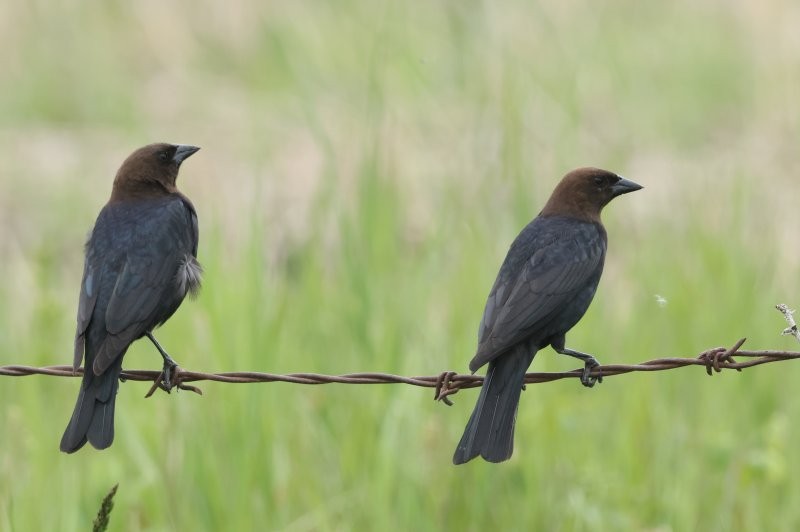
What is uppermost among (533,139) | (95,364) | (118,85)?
(118,85)

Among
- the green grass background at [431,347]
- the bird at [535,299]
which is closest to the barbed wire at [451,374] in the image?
the bird at [535,299]

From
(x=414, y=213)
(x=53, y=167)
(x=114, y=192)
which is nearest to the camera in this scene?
(x=114, y=192)

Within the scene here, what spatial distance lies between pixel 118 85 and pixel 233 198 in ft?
9.73

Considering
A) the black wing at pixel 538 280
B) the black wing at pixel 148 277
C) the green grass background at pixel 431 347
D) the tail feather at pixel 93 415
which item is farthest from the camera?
the green grass background at pixel 431 347

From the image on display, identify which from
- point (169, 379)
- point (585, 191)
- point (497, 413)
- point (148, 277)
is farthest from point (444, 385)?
point (585, 191)

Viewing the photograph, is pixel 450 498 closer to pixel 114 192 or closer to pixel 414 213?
pixel 114 192

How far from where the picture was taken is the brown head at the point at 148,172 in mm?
5242

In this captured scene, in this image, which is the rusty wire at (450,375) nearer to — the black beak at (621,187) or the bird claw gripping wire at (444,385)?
the bird claw gripping wire at (444,385)

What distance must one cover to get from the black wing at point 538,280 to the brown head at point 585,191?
0.12 m

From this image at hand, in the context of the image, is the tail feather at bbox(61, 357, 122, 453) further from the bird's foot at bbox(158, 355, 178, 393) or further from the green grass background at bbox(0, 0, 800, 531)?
the green grass background at bbox(0, 0, 800, 531)

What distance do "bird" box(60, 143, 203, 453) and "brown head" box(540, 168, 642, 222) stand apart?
1.32 metres

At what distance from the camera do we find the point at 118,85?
1283 centimetres

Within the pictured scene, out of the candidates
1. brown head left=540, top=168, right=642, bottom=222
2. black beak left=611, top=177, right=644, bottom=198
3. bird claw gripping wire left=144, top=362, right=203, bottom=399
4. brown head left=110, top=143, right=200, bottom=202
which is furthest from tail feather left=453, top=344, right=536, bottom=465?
brown head left=110, top=143, right=200, bottom=202

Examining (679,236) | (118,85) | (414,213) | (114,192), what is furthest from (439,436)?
(118,85)
